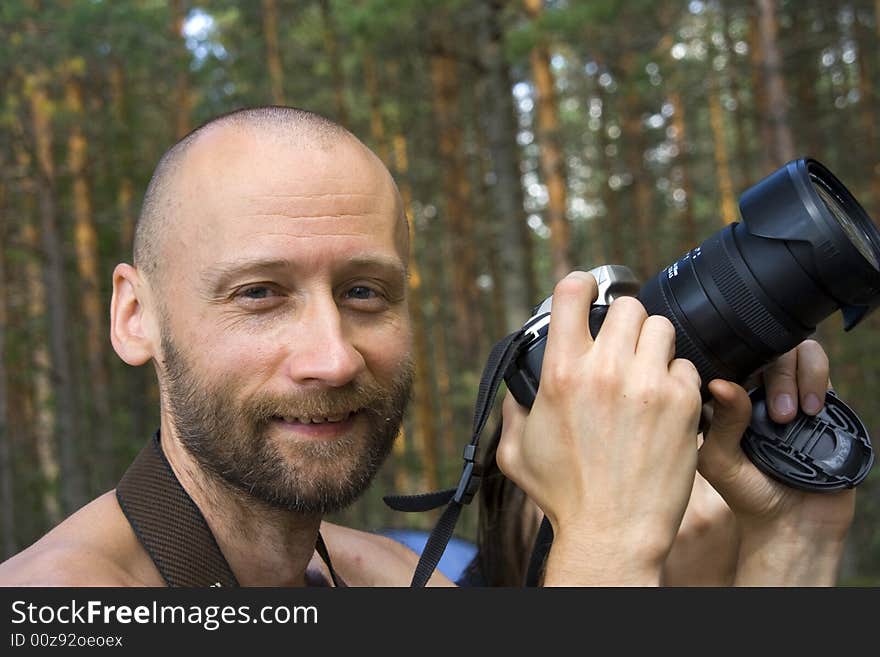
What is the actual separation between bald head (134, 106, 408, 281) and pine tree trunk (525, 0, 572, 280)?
656cm

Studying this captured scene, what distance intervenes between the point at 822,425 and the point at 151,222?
1.57m

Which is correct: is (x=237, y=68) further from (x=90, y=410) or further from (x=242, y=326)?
(x=242, y=326)

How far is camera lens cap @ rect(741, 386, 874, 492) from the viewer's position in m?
1.90

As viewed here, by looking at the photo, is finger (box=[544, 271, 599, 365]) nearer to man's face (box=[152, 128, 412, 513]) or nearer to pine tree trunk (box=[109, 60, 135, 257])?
man's face (box=[152, 128, 412, 513])

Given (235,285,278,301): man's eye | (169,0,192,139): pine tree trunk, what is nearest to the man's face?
(235,285,278,301): man's eye

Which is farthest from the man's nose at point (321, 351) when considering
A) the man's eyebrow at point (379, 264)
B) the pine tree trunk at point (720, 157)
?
the pine tree trunk at point (720, 157)

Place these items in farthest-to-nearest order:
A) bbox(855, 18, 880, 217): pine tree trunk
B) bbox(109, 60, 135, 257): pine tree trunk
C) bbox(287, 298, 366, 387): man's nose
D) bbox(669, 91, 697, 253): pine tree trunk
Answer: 1. bbox(669, 91, 697, 253): pine tree trunk
2. bbox(109, 60, 135, 257): pine tree trunk
3. bbox(855, 18, 880, 217): pine tree trunk
4. bbox(287, 298, 366, 387): man's nose

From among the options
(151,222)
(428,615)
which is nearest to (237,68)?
(151,222)

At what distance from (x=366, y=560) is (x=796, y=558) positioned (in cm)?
119

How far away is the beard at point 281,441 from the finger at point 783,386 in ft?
2.69

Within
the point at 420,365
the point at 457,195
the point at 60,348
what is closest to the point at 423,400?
the point at 420,365

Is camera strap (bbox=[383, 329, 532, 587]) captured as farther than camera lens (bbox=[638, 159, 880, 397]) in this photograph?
Yes

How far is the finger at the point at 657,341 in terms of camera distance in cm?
153

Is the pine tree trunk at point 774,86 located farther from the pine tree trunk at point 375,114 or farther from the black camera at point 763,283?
the black camera at point 763,283
